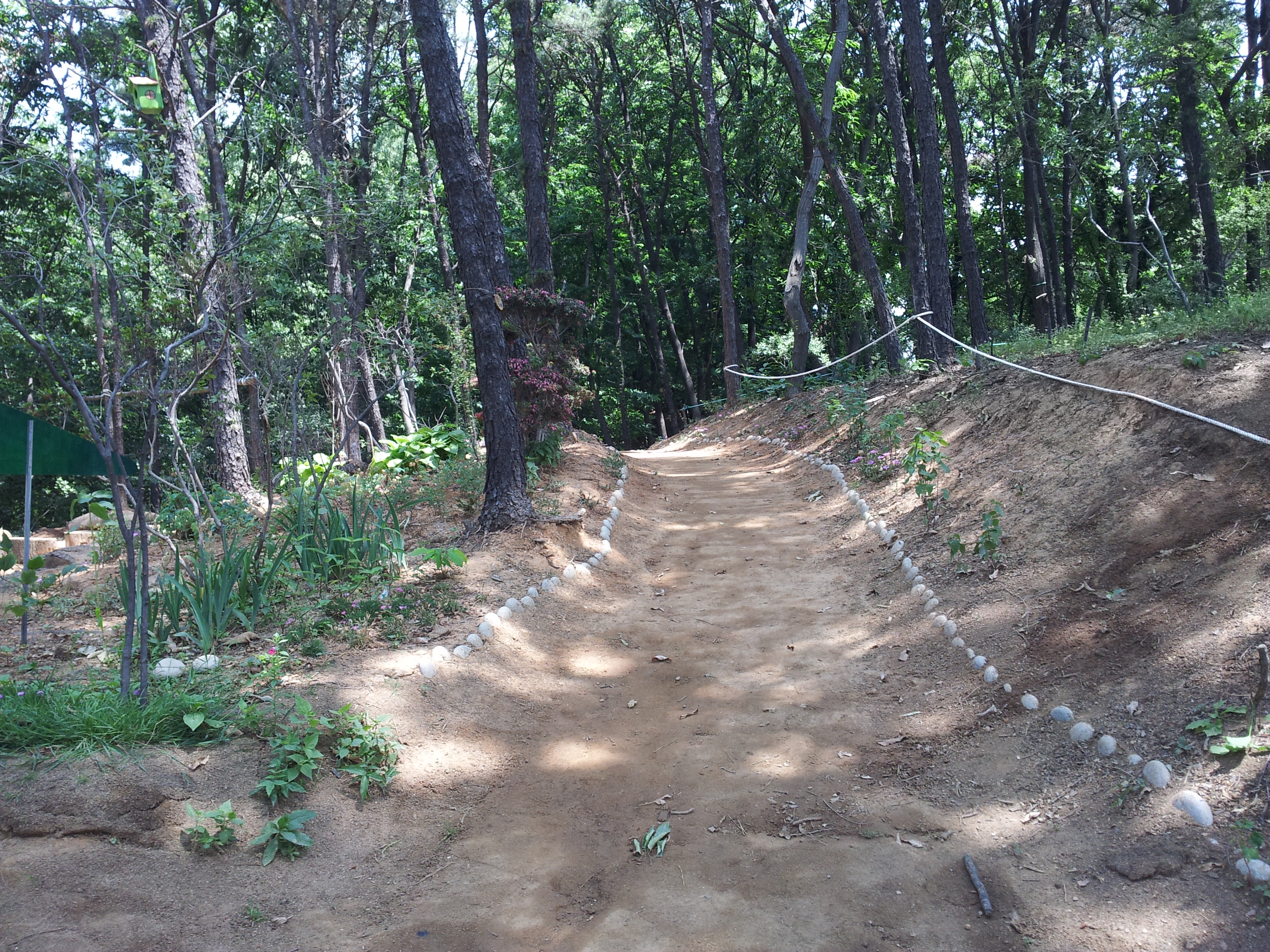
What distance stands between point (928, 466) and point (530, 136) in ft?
23.7

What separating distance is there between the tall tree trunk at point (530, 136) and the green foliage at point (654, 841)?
857cm

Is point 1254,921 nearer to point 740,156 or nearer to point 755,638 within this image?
point 755,638

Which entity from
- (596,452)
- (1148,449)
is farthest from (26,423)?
(596,452)

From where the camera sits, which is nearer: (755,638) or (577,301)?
(755,638)

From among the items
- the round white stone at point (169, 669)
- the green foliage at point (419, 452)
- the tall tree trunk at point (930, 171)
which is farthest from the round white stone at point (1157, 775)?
the tall tree trunk at point (930, 171)

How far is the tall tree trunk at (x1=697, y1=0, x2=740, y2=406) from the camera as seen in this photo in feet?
50.7

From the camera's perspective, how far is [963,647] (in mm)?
3955

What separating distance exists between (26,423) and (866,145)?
18189 mm

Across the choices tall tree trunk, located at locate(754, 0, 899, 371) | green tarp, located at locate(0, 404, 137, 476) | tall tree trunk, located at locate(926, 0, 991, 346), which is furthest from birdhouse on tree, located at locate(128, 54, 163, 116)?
tall tree trunk, located at locate(926, 0, 991, 346)

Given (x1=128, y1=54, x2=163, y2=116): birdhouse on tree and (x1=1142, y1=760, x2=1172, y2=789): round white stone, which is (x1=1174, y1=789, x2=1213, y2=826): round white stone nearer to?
(x1=1142, y1=760, x2=1172, y2=789): round white stone

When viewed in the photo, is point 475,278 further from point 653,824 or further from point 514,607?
point 653,824

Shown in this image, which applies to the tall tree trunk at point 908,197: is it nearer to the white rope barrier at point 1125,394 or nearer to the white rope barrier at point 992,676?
the white rope barrier at point 1125,394

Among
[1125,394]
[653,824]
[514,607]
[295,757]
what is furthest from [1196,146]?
[295,757]

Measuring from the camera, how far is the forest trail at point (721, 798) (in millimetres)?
2447
